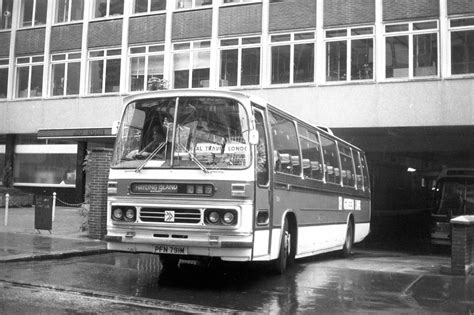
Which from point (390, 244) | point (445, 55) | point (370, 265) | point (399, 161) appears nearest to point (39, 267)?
point (370, 265)

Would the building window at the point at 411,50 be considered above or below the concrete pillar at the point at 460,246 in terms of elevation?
above

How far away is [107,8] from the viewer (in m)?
27.0

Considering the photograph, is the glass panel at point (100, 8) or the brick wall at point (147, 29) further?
the glass panel at point (100, 8)

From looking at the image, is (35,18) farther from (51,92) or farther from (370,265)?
(370,265)

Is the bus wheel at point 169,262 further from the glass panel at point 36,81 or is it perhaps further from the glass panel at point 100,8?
the glass panel at point 36,81

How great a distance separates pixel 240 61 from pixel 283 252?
1479 centimetres

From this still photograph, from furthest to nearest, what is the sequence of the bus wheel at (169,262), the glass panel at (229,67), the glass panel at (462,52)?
the glass panel at (229,67) → the glass panel at (462,52) → the bus wheel at (169,262)

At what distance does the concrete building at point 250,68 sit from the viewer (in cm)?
1994

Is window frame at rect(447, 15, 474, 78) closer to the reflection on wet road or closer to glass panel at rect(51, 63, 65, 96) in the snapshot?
the reflection on wet road

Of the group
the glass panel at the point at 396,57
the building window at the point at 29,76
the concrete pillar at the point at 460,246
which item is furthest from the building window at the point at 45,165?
the concrete pillar at the point at 460,246

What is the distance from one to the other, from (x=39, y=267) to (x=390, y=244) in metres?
12.9

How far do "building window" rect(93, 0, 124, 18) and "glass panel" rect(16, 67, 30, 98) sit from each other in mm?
5032

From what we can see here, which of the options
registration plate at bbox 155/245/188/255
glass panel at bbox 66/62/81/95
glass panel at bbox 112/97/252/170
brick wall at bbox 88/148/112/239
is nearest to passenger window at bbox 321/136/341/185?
glass panel at bbox 112/97/252/170

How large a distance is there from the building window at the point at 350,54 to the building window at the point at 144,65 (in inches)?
310
